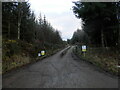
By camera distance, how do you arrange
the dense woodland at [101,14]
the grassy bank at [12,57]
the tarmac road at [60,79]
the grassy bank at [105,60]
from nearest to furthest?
the tarmac road at [60,79], the grassy bank at [105,60], the grassy bank at [12,57], the dense woodland at [101,14]

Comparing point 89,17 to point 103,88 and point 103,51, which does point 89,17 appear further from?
point 103,88

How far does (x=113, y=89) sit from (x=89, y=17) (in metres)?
13.3

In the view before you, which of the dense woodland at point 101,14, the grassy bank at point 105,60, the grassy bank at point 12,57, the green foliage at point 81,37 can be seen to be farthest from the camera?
the green foliage at point 81,37

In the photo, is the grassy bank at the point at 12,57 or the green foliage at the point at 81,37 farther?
the green foliage at the point at 81,37

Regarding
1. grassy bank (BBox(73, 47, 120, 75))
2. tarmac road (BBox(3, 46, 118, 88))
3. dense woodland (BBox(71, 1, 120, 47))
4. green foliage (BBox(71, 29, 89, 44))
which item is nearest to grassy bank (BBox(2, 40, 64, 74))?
tarmac road (BBox(3, 46, 118, 88))

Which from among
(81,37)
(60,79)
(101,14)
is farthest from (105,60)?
(81,37)

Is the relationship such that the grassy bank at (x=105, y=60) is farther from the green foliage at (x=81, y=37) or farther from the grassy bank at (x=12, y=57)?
the green foliage at (x=81, y=37)

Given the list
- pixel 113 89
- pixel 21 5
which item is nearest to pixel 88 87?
pixel 113 89

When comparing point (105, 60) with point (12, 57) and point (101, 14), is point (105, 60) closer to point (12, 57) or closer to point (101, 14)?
point (101, 14)

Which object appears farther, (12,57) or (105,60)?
(105,60)

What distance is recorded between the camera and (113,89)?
3750 mm

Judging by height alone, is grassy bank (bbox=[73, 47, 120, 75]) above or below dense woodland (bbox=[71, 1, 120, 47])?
below

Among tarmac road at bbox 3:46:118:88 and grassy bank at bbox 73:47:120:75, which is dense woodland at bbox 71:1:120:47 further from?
tarmac road at bbox 3:46:118:88

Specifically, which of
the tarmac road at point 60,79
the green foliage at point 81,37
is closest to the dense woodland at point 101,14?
the tarmac road at point 60,79
